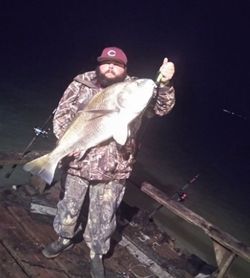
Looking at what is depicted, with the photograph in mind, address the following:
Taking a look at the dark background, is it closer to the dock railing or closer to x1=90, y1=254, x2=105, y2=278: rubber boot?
the dock railing

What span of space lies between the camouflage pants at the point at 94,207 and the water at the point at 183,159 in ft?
15.0

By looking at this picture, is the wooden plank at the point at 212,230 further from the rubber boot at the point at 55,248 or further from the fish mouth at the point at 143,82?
the fish mouth at the point at 143,82

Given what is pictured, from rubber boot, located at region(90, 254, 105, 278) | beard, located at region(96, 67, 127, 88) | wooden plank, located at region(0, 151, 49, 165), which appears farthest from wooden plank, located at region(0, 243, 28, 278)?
beard, located at region(96, 67, 127, 88)

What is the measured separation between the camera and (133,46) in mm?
66438

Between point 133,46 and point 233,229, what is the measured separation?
5618 centimetres

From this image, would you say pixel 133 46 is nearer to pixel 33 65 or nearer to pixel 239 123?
pixel 239 123

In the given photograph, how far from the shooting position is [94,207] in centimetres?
625

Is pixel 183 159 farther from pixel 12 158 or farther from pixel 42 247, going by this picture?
pixel 42 247

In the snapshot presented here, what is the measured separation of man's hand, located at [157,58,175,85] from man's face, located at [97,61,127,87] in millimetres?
606

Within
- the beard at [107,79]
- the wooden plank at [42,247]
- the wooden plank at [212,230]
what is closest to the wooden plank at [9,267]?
the wooden plank at [42,247]

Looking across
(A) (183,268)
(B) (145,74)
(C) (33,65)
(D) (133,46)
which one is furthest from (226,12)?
(A) (183,268)

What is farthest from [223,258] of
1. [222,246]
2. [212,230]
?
[212,230]

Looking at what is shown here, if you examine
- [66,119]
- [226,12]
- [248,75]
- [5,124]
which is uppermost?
[226,12]

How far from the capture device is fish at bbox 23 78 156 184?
504 cm
